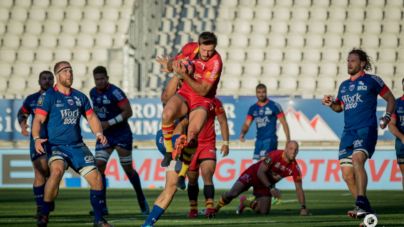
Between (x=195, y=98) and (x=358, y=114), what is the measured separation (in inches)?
110

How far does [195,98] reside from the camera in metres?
6.36

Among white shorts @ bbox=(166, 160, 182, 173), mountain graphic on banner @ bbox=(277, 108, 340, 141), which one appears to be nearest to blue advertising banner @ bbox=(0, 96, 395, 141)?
mountain graphic on banner @ bbox=(277, 108, 340, 141)

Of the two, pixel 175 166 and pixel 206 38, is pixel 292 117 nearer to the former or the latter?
pixel 206 38

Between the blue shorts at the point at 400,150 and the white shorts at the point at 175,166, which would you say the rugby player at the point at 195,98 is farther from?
the blue shorts at the point at 400,150

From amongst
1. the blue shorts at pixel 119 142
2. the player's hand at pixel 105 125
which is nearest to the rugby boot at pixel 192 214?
the blue shorts at pixel 119 142

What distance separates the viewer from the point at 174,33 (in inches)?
949

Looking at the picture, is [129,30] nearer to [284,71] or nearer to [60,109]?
[284,71]

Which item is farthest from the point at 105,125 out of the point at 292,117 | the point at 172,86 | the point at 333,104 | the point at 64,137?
the point at 292,117

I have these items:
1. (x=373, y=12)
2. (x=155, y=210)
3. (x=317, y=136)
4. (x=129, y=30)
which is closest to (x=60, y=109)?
(x=155, y=210)

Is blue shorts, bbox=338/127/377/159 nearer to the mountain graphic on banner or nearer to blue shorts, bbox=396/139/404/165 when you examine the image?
blue shorts, bbox=396/139/404/165

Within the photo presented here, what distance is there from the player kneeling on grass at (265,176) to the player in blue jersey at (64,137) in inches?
120

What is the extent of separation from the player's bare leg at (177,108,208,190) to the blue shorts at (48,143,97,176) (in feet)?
4.42

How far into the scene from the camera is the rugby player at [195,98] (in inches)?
238

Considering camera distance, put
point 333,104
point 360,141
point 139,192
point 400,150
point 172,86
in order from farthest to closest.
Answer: point 400,150 → point 139,192 → point 333,104 → point 360,141 → point 172,86
